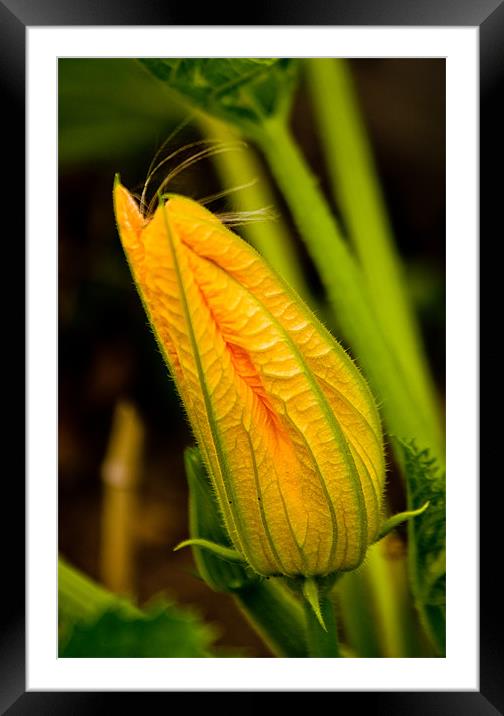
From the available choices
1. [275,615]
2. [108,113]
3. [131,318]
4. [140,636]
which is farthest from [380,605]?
[108,113]

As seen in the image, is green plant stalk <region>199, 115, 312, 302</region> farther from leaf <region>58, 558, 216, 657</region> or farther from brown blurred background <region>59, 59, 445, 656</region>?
leaf <region>58, 558, 216, 657</region>

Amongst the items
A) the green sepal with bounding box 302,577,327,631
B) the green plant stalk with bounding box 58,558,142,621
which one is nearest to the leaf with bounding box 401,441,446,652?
the green sepal with bounding box 302,577,327,631

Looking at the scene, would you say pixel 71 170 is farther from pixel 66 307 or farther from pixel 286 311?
pixel 286 311

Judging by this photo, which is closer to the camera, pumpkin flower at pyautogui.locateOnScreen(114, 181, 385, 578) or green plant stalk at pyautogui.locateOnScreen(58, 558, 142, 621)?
pumpkin flower at pyautogui.locateOnScreen(114, 181, 385, 578)

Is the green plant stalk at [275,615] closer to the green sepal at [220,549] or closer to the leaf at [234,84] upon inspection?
the green sepal at [220,549]

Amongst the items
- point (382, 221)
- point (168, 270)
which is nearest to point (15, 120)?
point (168, 270)

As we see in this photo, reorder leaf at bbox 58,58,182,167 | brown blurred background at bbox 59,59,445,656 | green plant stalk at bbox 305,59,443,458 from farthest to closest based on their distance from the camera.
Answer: green plant stalk at bbox 305,59,443,458 < brown blurred background at bbox 59,59,445,656 < leaf at bbox 58,58,182,167

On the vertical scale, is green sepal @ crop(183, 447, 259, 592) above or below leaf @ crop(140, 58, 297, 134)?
below
